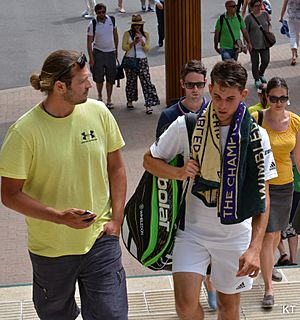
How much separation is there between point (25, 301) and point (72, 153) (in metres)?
2.21

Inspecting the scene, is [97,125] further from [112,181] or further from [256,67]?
[256,67]

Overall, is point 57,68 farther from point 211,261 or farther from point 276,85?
point 276,85

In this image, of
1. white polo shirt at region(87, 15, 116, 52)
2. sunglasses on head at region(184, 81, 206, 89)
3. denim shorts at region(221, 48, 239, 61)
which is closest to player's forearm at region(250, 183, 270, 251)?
sunglasses on head at region(184, 81, 206, 89)

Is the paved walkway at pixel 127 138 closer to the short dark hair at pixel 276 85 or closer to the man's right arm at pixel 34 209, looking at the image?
the short dark hair at pixel 276 85

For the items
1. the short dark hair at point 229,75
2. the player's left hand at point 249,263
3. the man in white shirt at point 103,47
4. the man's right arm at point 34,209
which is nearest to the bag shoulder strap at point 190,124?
the short dark hair at point 229,75

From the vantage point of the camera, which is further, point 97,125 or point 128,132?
point 128,132

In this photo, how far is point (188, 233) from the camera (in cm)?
490

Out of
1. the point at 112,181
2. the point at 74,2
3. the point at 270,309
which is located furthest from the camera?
the point at 74,2

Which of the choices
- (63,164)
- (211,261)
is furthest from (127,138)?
(63,164)

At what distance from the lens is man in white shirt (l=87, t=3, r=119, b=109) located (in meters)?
12.5

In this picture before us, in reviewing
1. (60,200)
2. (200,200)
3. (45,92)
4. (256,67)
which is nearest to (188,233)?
(200,200)

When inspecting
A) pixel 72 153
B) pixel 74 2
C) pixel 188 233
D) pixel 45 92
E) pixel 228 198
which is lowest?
pixel 74 2

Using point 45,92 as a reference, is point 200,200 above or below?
below

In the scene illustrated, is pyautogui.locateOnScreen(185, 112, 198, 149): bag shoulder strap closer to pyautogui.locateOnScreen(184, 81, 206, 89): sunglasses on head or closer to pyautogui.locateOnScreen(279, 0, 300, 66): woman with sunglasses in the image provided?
pyautogui.locateOnScreen(184, 81, 206, 89): sunglasses on head
